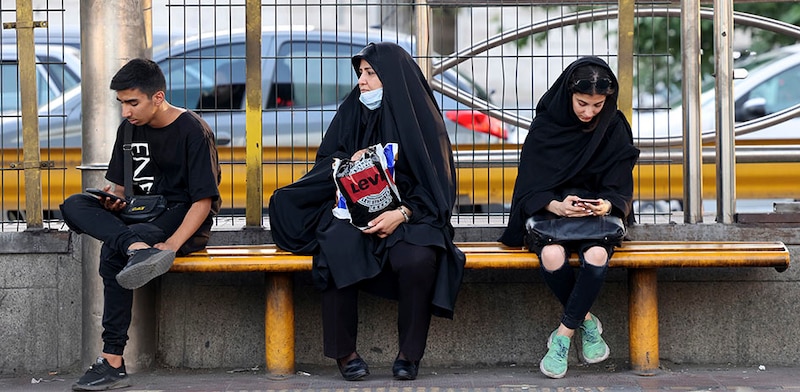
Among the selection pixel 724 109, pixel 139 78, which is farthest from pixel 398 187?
pixel 724 109

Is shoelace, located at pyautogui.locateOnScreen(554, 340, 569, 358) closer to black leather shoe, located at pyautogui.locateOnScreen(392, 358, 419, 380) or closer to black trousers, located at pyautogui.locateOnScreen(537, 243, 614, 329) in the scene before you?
black trousers, located at pyautogui.locateOnScreen(537, 243, 614, 329)

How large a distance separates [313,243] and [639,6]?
7.37ft

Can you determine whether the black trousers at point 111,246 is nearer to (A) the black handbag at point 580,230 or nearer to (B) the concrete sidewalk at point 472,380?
(B) the concrete sidewalk at point 472,380

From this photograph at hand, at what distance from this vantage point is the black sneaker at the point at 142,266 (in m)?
5.54

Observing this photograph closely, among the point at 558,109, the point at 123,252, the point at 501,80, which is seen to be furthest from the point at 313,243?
the point at 501,80

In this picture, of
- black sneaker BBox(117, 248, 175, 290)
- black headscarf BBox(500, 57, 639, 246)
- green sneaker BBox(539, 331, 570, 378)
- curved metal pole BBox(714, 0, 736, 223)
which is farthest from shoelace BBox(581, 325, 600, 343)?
black sneaker BBox(117, 248, 175, 290)

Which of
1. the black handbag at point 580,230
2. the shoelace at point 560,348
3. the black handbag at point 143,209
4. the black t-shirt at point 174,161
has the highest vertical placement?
the black t-shirt at point 174,161

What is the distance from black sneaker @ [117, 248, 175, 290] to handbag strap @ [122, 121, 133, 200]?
0.46m

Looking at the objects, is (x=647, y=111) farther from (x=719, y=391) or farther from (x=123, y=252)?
(x=123, y=252)

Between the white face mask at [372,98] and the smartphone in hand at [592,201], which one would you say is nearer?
the smartphone in hand at [592,201]

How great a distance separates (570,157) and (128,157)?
2049 millimetres

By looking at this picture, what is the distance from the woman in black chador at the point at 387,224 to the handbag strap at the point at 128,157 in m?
0.67

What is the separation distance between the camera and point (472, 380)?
6000 mm

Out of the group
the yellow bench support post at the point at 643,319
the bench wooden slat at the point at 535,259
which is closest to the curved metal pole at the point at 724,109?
the bench wooden slat at the point at 535,259
